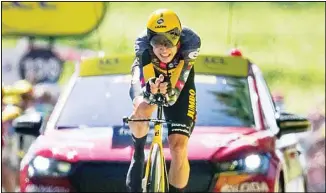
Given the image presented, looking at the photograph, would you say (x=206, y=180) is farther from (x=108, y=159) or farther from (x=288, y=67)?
(x=288, y=67)

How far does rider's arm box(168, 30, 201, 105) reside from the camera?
3.47 m

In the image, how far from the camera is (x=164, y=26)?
335 centimetres

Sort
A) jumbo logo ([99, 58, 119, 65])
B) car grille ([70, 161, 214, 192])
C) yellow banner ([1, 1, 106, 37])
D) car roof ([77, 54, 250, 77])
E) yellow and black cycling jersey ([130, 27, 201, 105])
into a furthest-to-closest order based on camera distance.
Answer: yellow banner ([1, 1, 106, 37]), jumbo logo ([99, 58, 119, 65]), car roof ([77, 54, 250, 77]), car grille ([70, 161, 214, 192]), yellow and black cycling jersey ([130, 27, 201, 105])

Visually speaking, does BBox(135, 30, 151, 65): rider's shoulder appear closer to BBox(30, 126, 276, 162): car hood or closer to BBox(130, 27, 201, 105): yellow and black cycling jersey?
BBox(130, 27, 201, 105): yellow and black cycling jersey

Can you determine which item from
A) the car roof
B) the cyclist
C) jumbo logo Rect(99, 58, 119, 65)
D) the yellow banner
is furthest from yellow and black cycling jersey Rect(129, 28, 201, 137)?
the yellow banner

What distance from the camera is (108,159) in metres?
4.09

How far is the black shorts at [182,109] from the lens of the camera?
3514 millimetres

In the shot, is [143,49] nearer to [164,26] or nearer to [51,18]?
[164,26]

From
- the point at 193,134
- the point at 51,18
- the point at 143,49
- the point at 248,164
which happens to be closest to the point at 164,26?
the point at 143,49

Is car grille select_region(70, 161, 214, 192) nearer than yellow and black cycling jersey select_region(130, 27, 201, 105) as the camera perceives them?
No

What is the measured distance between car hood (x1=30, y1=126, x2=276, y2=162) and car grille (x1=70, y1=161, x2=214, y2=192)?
0.08 ft

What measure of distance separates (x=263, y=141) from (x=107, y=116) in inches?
22.9

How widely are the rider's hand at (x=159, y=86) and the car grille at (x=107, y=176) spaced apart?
1.99 feet

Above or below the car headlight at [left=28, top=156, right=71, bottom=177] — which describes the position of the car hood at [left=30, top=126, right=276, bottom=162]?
above
